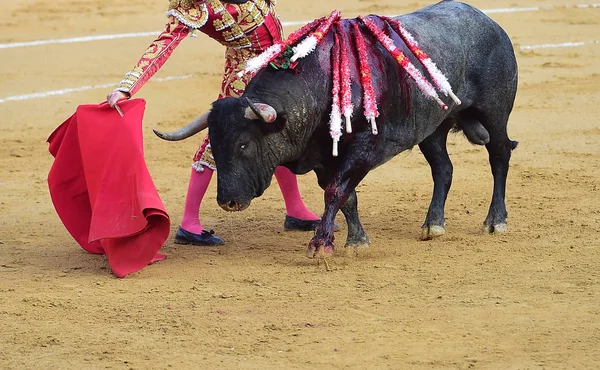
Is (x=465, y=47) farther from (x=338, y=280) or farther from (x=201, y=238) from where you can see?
(x=201, y=238)

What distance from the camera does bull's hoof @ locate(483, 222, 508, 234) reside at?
614cm

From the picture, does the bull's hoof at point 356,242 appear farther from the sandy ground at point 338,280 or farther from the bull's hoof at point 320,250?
the bull's hoof at point 320,250

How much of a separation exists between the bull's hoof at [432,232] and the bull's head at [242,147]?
3.81ft

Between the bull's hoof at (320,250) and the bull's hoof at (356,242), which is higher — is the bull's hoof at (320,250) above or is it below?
above

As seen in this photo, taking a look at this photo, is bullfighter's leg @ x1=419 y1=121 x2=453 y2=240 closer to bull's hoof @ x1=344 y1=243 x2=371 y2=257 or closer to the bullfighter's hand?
bull's hoof @ x1=344 y1=243 x2=371 y2=257

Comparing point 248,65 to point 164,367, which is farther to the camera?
point 248,65

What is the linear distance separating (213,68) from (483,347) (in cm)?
724

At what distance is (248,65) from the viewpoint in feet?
17.5

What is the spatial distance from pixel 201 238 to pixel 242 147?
1032 millimetres

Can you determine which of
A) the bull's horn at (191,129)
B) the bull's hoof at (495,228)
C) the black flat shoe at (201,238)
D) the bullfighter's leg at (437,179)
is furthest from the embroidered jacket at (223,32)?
the bull's hoof at (495,228)

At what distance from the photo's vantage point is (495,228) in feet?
20.2

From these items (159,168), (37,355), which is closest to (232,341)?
(37,355)

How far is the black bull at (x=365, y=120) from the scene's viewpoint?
17.2 feet

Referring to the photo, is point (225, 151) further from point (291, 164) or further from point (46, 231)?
point (46, 231)
